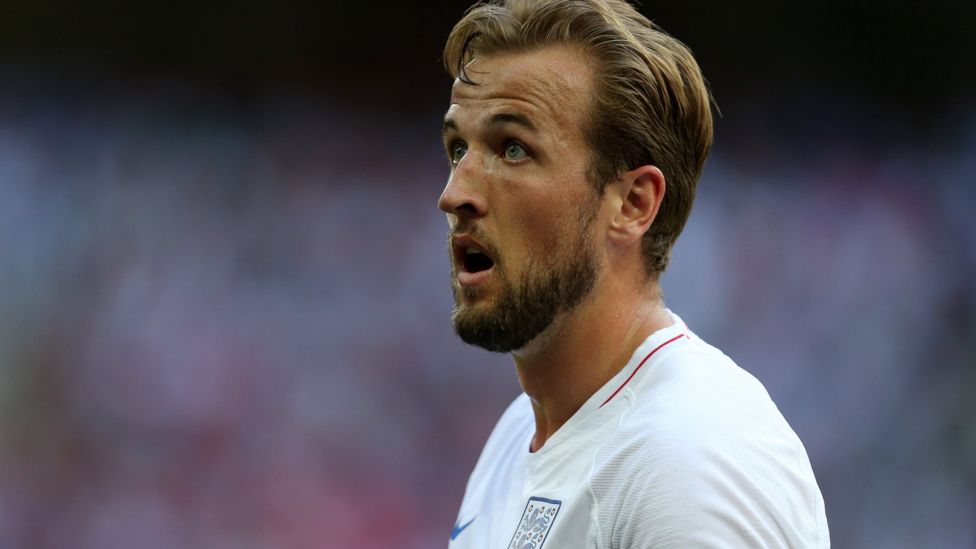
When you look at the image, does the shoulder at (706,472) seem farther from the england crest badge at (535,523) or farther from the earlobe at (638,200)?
the earlobe at (638,200)

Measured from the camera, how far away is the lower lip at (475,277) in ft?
6.41

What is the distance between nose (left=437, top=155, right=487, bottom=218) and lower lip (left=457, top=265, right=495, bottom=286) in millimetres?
109

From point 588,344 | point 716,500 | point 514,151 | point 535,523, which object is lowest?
point 535,523

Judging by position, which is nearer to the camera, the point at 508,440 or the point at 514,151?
the point at 514,151

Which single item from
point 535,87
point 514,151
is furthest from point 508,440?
point 535,87

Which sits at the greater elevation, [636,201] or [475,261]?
[636,201]

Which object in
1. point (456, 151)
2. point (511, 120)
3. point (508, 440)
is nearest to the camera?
point (511, 120)

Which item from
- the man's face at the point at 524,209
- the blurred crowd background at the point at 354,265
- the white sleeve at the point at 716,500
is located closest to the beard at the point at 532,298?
the man's face at the point at 524,209

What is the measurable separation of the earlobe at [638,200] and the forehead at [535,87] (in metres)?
0.16

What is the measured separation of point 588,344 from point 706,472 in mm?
502

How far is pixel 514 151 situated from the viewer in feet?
6.44

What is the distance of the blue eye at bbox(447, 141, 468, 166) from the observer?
6.78ft

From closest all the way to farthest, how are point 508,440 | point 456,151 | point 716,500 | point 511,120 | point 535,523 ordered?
point 716,500 → point 535,523 → point 511,120 → point 456,151 → point 508,440

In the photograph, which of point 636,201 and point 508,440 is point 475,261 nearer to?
point 636,201
